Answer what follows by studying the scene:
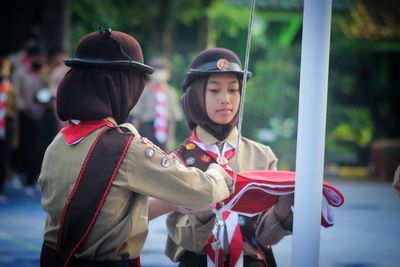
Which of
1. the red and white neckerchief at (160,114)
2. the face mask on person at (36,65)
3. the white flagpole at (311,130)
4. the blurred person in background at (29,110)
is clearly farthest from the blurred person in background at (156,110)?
the white flagpole at (311,130)

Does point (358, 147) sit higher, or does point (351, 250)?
point (358, 147)

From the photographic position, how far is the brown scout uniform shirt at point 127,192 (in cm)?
362

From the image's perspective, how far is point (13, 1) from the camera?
19312 mm

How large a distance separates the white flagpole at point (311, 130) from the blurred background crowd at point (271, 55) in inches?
393

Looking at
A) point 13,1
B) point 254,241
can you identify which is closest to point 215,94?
point 254,241

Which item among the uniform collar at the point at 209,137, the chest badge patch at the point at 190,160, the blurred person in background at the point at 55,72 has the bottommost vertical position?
the chest badge patch at the point at 190,160

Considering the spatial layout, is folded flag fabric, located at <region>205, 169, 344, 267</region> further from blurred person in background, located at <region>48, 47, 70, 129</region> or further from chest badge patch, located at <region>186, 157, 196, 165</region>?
blurred person in background, located at <region>48, 47, 70, 129</region>

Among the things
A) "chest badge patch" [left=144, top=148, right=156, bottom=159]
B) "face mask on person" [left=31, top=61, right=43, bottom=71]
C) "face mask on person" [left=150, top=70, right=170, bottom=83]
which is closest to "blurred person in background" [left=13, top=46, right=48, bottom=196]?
"face mask on person" [left=31, top=61, right=43, bottom=71]

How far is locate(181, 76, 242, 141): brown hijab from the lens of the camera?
4.66 m

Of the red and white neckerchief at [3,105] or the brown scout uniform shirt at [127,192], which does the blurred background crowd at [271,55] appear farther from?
the brown scout uniform shirt at [127,192]

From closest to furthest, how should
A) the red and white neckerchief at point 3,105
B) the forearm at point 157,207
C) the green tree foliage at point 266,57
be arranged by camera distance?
the forearm at point 157,207 → the red and white neckerchief at point 3,105 → the green tree foliage at point 266,57

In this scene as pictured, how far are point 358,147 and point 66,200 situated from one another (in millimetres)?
17026

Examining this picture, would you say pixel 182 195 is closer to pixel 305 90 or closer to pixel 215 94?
pixel 305 90

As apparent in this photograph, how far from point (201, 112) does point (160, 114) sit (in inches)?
325
